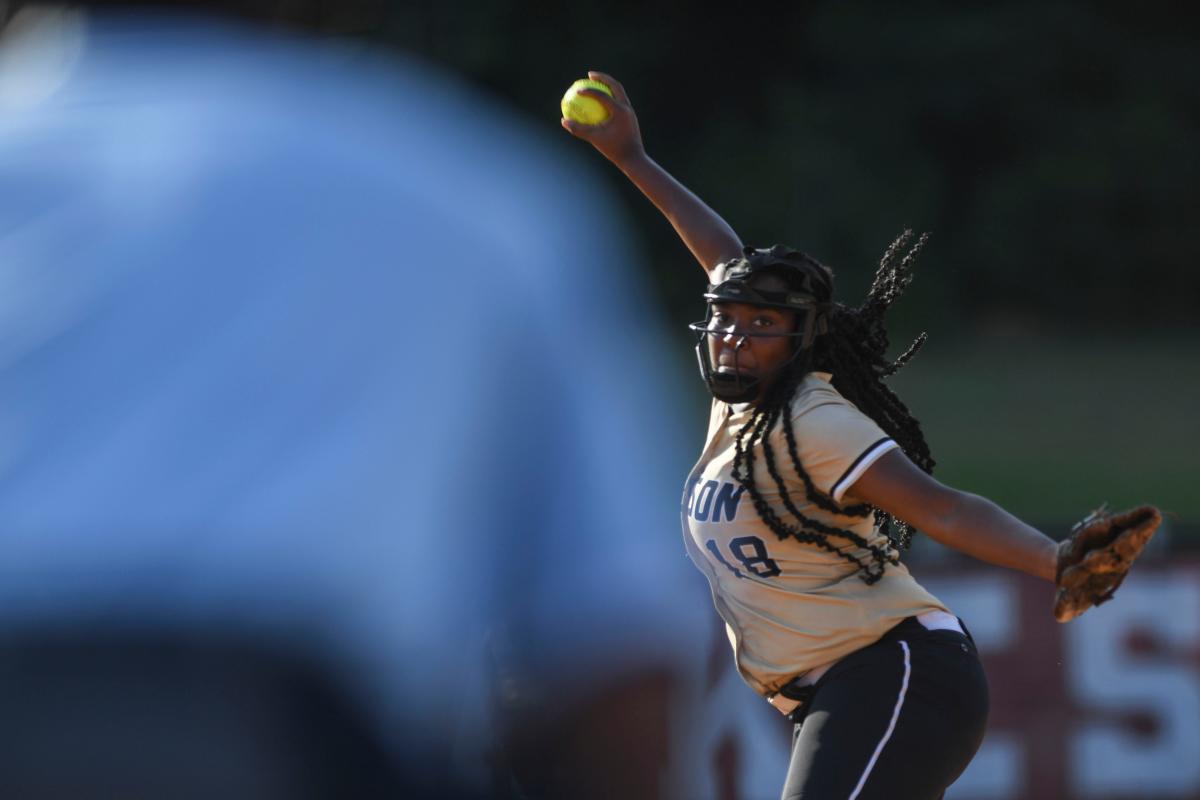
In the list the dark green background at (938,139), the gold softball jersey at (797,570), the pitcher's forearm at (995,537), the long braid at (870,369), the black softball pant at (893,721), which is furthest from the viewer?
the dark green background at (938,139)

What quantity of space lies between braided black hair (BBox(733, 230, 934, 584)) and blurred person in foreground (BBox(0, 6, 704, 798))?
1.88 meters

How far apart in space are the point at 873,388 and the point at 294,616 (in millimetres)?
2699

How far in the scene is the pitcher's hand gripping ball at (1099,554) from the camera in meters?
2.66

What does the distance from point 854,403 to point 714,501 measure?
425 mm

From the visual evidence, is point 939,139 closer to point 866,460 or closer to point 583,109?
point 583,109

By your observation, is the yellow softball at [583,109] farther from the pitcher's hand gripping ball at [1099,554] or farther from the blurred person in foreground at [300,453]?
the blurred person in foreground at [300,453]

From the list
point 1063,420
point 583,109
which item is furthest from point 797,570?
point 1063,420

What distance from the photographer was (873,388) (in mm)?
3654

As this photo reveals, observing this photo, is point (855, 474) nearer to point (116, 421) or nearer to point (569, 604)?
point (569, 604)

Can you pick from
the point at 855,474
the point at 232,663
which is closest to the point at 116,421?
the point at 232,663

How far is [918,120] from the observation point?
27.0 meters

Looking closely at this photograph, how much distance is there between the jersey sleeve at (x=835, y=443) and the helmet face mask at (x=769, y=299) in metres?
0.14

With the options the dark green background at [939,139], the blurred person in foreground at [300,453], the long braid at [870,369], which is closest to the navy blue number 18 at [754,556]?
the long braid at [870,369]


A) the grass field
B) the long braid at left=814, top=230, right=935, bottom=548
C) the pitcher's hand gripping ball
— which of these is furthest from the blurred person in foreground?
the grass field
